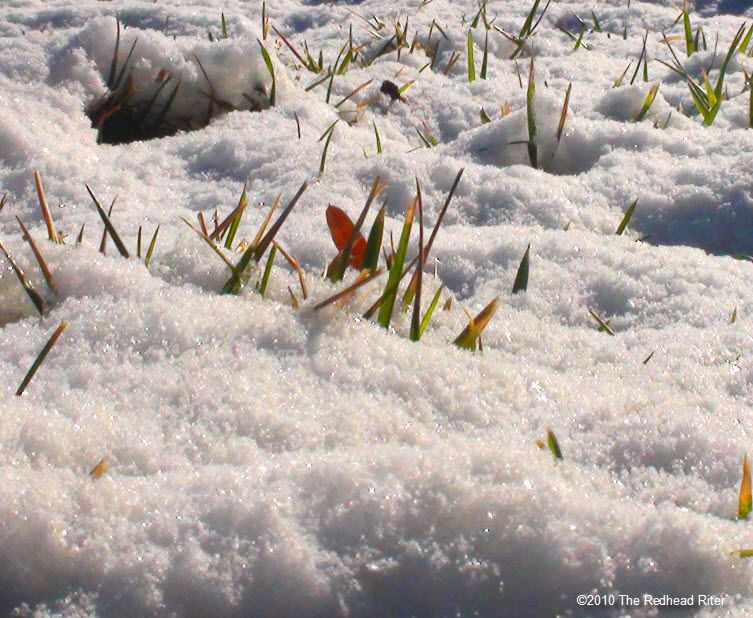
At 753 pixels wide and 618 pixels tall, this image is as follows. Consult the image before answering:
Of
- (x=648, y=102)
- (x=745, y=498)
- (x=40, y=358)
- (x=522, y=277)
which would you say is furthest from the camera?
(x=648, y=102)

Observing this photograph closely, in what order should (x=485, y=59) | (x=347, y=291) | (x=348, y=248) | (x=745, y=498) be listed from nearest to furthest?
(x=745, y=498) < (x=347, y=291) < (x=348, y=248) < (x=485, y=59)

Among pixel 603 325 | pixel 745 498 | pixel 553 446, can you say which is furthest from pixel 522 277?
pixel 745 498

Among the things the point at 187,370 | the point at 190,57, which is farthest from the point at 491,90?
the point at 187,370

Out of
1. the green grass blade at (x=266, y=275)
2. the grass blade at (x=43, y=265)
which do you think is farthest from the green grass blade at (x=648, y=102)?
the grass blade at (x=43, y=265)

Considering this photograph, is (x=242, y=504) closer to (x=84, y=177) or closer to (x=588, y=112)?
(x=84, y=177)

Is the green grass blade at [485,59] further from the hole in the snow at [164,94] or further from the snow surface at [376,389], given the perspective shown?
the hole in the snow at [164,94]

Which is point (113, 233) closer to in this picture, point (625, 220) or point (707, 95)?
point (625, 220)

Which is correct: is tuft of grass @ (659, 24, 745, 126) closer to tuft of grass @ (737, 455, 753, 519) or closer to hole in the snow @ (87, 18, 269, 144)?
hole in the snow @ (87, 18, 269, 144)
